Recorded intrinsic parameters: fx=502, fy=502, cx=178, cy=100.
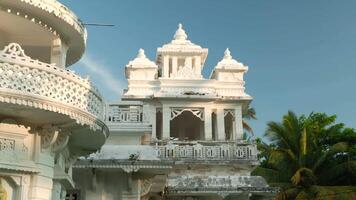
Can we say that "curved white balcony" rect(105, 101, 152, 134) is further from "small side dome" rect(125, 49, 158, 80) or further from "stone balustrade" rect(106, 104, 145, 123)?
"small side dome" rect(125, 49, 158, 80)

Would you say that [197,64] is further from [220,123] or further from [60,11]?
[60,11]

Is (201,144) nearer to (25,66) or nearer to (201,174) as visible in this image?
(201,174)

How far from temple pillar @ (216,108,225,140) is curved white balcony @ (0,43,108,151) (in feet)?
57.2

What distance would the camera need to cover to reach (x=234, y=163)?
2589 centimetres

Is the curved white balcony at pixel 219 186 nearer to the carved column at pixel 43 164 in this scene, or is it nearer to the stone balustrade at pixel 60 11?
the carved column at pixel 43 164

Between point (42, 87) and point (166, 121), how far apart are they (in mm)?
18873

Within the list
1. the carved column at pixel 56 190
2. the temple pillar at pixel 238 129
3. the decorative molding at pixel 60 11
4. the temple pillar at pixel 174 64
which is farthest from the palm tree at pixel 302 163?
the decorative molding at pixel 60 11

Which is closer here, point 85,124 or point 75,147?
point 85,124

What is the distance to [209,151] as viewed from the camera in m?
26.5

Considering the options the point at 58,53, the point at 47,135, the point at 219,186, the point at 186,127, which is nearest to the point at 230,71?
the point at 186,127

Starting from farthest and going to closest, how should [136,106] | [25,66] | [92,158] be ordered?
[136,106] → [92,158] → [25,66]

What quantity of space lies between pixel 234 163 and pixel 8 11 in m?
15.8

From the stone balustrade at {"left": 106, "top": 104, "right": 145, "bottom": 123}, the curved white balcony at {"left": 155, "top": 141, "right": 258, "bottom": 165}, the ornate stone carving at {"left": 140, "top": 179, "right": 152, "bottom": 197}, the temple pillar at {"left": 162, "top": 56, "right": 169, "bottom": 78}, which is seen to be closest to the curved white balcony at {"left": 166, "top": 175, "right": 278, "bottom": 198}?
the curved white balcony at {"left": 155, "top": 141, "right": 258, "bottom": 165}

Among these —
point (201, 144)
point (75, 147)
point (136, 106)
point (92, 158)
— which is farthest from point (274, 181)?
point (75, 147)
